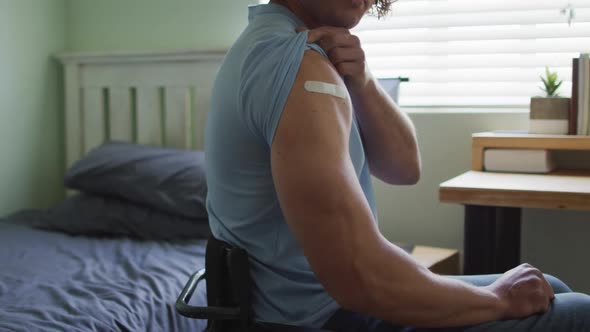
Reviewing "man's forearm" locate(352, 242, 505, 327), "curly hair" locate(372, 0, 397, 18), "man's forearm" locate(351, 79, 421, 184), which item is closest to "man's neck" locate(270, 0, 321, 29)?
"man's forearm" locate(351, 79, 421, 184)

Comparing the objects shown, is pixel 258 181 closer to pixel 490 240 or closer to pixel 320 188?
pixel 320 188

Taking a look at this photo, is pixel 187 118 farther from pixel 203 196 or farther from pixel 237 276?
pixel 237 276

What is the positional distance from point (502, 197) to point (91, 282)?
985 mm

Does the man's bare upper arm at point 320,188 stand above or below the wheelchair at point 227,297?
above

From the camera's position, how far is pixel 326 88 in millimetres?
791

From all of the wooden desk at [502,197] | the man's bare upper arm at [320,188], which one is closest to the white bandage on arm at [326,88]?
the man's bare upper arm at [320,188]

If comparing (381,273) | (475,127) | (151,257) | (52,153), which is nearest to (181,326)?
(151,257)

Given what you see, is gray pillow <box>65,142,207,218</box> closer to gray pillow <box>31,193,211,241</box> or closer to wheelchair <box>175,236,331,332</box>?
gray pillow <box>31,193,211,241</box>

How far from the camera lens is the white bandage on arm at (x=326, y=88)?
778mm

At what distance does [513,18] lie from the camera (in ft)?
6.89

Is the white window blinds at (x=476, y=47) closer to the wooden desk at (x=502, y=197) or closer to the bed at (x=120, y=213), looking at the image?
the wooden desk at (x=502, y=197)

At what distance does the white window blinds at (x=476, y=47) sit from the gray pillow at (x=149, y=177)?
769 mm

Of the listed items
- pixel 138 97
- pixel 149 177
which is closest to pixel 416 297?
pixel 149 177

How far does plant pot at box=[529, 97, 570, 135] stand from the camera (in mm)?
1839
